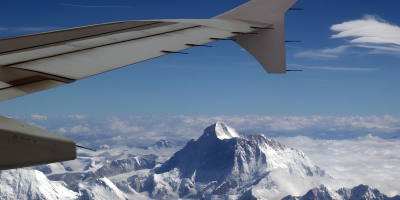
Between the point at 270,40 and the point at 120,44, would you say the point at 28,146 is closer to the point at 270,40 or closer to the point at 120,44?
the point at 120,44

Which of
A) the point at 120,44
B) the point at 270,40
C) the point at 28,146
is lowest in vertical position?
the point at 28,146

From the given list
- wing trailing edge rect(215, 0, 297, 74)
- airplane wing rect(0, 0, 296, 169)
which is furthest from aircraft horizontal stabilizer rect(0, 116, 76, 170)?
wing trailing edge rect(215, 0, 297, 74)

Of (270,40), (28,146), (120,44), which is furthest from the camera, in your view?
A: (270,40)

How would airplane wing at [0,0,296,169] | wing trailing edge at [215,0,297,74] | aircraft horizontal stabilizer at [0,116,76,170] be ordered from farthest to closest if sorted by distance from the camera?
1. wing trailing edge at [215,0,297,74]
2. airplane wing at [0,0,296,169]
3. aircraft horizontal stabilizer at [0,116,76,170]

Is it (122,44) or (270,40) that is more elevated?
(270,40)

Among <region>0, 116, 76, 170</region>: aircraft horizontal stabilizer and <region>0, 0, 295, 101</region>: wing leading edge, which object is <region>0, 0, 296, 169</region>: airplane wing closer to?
<region>0, 0, 295, 101</region>: wing leading edge

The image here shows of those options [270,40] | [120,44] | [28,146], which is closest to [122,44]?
[120,44]

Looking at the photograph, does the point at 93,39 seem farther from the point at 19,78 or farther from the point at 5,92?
the point at 5,92

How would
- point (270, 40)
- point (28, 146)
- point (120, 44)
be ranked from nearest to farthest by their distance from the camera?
1. point (28, 146)
2. point (120, 44)
3. point (270, 40)

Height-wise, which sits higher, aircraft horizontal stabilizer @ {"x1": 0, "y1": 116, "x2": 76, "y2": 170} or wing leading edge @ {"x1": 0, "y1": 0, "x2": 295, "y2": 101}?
wing leading edge @ {"x1": 0, "y1": 0, "x2": 295, "y2": 101}
